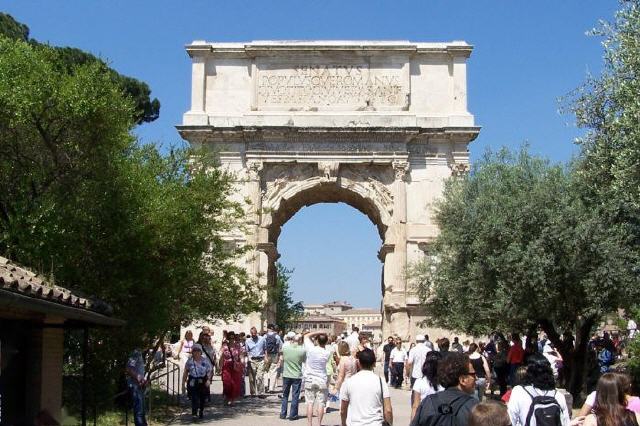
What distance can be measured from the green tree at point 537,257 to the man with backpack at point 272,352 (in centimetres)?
444

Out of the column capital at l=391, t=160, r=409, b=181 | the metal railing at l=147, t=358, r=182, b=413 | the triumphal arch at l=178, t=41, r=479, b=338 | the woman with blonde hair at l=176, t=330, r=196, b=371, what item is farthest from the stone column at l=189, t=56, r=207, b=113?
the woman with blonde hair at l=176, t=330, r=196, b=371

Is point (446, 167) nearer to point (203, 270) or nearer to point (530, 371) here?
point (203, 270)

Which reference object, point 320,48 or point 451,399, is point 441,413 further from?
point 320,48

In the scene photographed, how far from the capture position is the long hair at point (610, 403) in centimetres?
575

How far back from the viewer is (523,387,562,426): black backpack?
608 centimetres

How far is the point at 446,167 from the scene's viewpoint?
28.6 metres

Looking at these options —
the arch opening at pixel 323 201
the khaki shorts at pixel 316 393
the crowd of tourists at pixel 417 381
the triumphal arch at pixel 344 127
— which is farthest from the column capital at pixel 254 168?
the khaki shorts at pixel 316 393

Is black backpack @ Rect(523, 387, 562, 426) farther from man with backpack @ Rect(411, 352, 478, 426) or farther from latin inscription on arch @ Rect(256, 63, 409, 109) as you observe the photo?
latin inscription on arch @ Rect(256, 63, 409, 109)

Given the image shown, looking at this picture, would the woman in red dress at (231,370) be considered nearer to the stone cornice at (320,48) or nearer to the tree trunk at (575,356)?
the tree trunk at (575,356)

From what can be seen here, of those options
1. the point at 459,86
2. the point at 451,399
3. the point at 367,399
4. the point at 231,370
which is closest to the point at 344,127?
the point at 459,86

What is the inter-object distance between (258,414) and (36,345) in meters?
7.56

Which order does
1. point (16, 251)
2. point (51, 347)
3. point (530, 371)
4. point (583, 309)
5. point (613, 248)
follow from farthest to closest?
point (583, 309), point (613, 248), point (16, 251), point (51, 347), point (530, 371)

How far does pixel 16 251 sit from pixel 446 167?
19940 mm

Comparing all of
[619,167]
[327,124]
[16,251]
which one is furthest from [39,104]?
[327,124]
